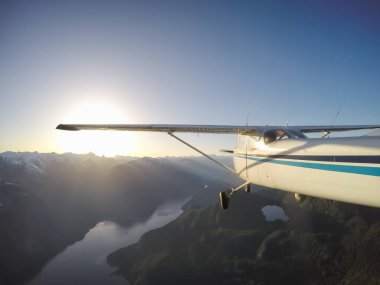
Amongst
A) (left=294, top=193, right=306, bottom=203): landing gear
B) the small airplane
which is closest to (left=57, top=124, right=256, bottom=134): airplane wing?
the small airplane

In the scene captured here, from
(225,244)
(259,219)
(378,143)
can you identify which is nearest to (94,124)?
(378,143)

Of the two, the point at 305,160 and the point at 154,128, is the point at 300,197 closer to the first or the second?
the point at 305,160

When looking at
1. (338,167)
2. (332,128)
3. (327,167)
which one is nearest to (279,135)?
(327,167)

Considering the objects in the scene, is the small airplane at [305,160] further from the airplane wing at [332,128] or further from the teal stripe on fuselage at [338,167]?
the airplane wing at [332,128]

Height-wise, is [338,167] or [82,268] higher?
[338,167]

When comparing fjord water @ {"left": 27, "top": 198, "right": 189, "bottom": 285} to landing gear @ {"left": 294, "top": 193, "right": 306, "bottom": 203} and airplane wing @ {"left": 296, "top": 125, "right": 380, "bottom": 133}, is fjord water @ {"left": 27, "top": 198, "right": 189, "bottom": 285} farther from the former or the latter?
landing gear @ {"left": 294, "top": 193, "right": 306, "bottom": 203}

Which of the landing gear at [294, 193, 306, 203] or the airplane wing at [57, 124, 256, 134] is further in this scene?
the airplane wing at [57, 124, 256, 134]

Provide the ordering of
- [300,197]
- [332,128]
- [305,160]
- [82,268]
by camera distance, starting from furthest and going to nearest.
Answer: [82,268] < [332,128] < [300,197] < [305,160]
